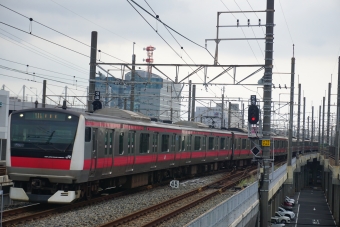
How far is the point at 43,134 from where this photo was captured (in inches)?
632

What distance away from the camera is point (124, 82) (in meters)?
26.6

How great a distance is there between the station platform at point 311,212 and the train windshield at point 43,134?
3831 cm

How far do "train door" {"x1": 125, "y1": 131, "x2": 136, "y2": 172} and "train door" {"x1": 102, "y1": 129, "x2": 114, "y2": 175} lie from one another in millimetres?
1693

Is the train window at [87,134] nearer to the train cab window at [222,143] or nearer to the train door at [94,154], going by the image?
the train door at [94,154]

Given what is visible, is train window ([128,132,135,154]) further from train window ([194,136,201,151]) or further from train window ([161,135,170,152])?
train window ([194,136,201,151])

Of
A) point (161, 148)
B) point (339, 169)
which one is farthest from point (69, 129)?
point (339, 169)

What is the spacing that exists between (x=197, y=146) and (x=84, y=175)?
15.1m

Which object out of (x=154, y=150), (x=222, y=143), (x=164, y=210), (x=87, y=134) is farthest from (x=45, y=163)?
(x=222, y=143)

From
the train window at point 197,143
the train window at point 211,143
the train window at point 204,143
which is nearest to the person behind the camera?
the train window at point 197,143

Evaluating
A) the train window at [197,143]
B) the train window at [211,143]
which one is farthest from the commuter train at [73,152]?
the train window at [211,143]

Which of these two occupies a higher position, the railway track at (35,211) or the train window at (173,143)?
the train window at (173,143)

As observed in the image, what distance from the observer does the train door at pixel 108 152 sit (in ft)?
59.0

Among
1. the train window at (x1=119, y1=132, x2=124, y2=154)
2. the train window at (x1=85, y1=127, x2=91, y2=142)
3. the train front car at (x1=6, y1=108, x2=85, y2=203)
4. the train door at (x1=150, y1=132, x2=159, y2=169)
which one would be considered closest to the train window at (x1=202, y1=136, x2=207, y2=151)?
the train door at (x1=150, y1=132, x2=159, y2=169)

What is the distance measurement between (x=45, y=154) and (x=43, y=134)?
0.57 m
